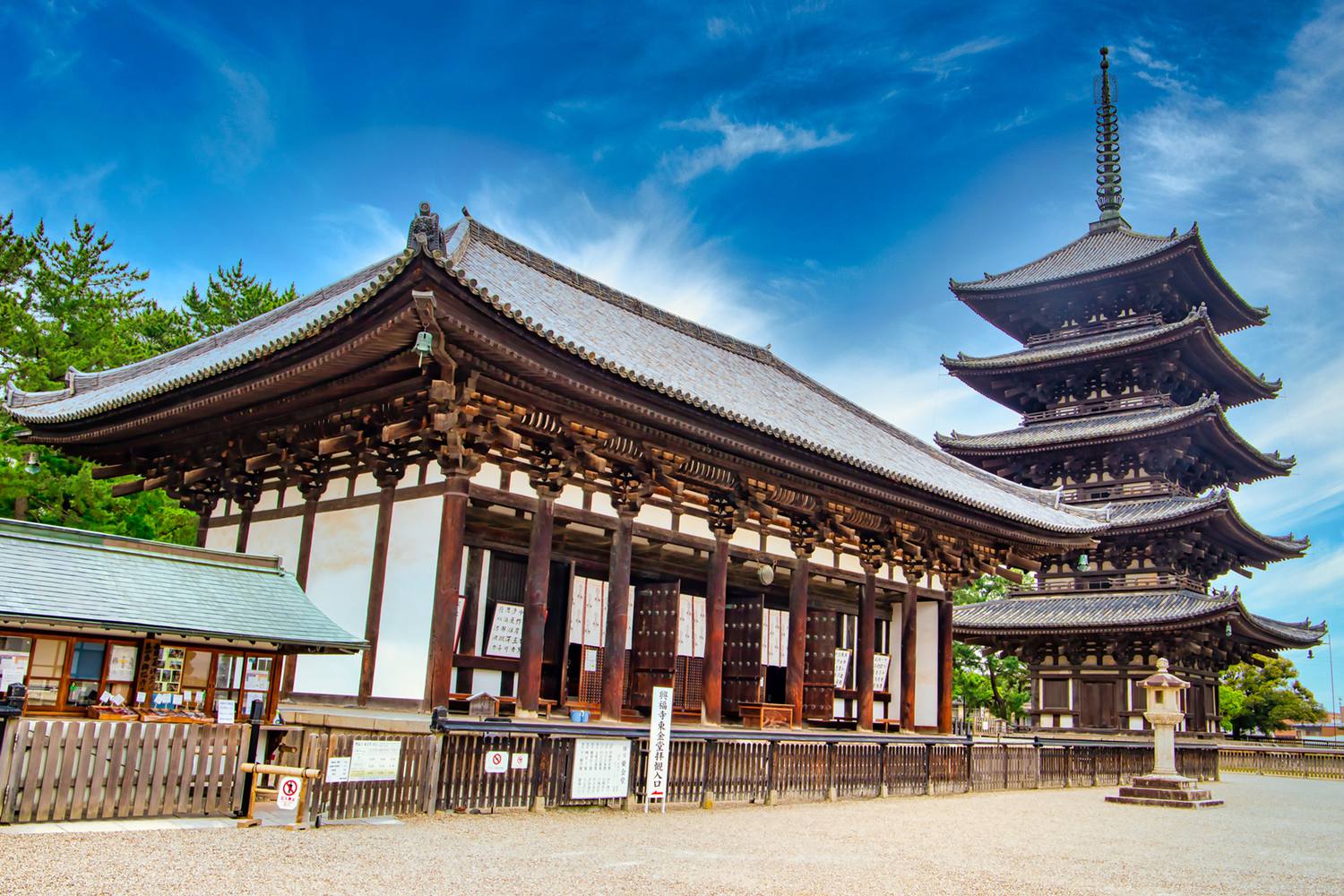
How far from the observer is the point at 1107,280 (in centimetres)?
3566

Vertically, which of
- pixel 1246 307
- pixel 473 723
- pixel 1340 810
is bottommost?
pixel 1340 810

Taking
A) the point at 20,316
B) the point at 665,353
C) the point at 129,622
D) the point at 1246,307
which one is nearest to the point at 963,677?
the point at 1246,307

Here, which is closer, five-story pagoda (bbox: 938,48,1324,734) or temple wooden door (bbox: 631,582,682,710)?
temple wooden door (bbox: 631,582,682,710)

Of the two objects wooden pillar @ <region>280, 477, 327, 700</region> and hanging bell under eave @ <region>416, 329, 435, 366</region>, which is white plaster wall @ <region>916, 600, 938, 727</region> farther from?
hanging bell under eave @ <region>416, 329, 435, 366</region>

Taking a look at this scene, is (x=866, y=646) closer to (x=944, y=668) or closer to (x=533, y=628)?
(x=944, y=668)

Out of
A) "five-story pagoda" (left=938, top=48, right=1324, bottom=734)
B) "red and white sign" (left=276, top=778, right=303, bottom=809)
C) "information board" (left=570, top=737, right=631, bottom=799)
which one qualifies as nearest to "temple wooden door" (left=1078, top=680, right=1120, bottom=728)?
"five-story pagoda" (left=938, top=48, right=1324, bottom=734)

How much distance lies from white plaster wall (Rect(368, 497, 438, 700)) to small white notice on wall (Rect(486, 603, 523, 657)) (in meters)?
1.99

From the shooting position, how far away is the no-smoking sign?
40.3 ft

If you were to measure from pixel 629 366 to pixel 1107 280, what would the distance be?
83.2ft

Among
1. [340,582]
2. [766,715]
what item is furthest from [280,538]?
[766,715]

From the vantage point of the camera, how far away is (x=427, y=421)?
45.3 feet

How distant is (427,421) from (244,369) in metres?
2.59

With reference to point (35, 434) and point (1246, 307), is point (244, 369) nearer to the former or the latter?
point (35, 434)

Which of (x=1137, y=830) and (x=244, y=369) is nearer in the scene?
(x=244, y=369)
